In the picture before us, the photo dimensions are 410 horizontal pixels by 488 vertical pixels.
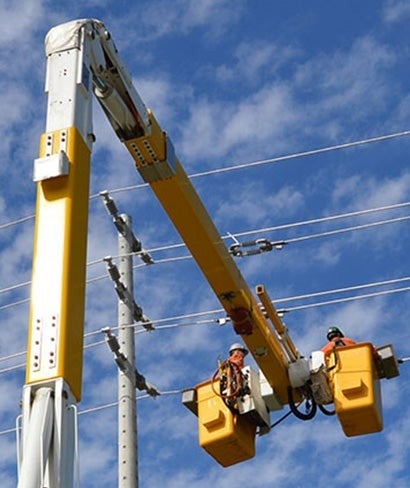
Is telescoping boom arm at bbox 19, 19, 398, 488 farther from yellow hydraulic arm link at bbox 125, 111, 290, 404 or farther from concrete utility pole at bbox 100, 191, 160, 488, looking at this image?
concrete utility pole at bbox 100, 191, 160, 488

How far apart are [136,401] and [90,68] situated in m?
3.70

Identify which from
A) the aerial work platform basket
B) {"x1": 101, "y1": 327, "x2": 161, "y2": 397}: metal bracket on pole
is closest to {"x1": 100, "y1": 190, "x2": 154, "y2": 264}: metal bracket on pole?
{"x1": 101, "y1": 327, "x2": 161, "y2": 397}: metal bracket on pole

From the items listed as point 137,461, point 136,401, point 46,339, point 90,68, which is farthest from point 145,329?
point 46,339

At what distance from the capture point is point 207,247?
9992mm

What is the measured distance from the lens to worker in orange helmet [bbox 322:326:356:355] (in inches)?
420

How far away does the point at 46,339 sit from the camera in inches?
240

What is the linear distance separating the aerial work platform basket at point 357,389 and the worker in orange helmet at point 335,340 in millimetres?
222

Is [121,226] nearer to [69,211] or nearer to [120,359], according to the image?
[120,359]

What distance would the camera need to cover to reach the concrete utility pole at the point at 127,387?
9681 mm

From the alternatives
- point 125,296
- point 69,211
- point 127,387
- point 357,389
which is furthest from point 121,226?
point 69,211

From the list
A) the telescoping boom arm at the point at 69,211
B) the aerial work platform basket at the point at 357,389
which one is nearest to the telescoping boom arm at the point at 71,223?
the telescoping boom arm at the point at 69,211

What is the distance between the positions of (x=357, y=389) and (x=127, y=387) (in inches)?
83.7

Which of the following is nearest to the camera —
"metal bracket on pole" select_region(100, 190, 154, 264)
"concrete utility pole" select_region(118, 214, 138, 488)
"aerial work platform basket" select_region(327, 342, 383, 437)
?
"concrete utility pole" select_region(118, 214, 138, 488)

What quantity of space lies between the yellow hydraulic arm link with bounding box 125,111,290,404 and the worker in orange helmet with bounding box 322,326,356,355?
1.61 feet
